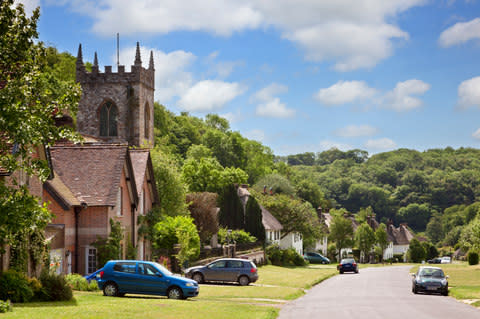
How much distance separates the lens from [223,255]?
165ft

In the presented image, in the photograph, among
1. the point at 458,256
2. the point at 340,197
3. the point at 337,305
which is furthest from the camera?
the point at 340,197

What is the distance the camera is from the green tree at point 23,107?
16109 mm

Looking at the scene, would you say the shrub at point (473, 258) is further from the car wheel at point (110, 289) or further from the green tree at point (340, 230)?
the car wheel at point (110, 289)

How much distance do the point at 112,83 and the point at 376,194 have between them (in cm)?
13108

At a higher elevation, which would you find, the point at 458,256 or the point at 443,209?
the point at 443,209

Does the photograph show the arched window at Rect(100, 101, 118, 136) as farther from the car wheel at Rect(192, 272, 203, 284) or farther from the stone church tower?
the car wheel at Rect(192, 272, 203, 284)

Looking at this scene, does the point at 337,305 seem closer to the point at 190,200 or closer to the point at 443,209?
the point at 190,200

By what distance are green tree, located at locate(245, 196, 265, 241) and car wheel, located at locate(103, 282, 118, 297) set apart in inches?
1620

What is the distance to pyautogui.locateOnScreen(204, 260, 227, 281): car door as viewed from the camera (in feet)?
117

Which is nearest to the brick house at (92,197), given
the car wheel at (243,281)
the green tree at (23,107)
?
the car wheel at (243,281)

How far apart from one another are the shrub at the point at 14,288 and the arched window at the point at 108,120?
42.9 metres

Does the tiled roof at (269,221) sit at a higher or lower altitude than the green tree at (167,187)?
lower

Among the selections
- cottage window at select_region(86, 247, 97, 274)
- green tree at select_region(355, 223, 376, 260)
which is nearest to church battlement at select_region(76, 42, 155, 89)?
cottage window at select_region(86, 247, 97, 274)

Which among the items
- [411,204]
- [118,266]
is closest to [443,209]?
[411,204]
